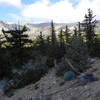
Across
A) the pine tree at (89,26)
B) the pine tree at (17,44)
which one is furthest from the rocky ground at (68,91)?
the pine tree at (89,26)

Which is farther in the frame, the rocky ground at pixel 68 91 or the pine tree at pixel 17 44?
the pine tree at pixel 17 44

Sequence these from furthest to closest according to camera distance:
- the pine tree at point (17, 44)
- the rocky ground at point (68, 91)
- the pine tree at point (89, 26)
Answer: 1. the pine tree at point (89, 26)
2. the pine tree at point (17, 44)
3. the rocky ground at point (68, 91)

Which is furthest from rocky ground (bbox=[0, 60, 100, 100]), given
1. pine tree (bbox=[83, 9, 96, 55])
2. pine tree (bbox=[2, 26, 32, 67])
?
pine tree (bbox=[83, 9, 96, 55])

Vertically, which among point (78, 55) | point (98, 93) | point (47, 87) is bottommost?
point (47, 87)

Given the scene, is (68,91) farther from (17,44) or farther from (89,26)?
(89,26)

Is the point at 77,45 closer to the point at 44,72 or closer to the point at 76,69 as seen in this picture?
the point at 76,69

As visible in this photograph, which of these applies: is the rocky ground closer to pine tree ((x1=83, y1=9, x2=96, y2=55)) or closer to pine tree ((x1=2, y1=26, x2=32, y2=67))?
pine tree ((x1=2, y1=26, x2=32, y2=67))

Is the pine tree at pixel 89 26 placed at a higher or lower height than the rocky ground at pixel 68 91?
higher

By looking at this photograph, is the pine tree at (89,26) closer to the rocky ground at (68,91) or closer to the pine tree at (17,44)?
the pine tree at (17,44)

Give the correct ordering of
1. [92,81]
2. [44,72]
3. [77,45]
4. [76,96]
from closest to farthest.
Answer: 1. [76,96]
2. [92,81]
3. [77,45]
4. [44,72]

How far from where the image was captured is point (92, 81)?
33.5ft

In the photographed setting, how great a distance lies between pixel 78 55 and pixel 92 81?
4254 mm

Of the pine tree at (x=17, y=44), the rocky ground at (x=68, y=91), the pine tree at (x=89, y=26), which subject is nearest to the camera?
the rocky ground at (x=68, y=91)

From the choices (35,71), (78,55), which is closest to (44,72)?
(35,71)
